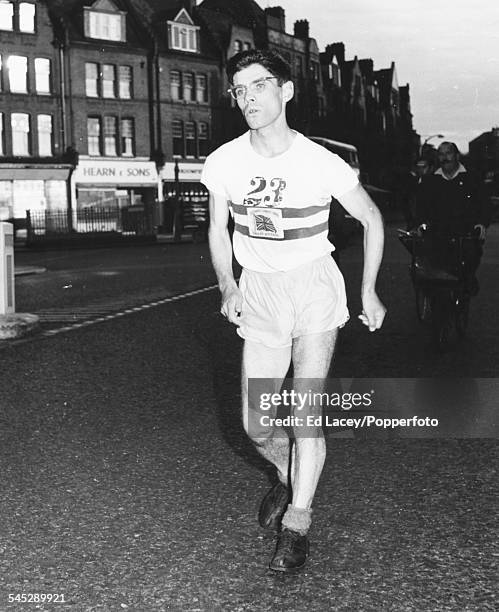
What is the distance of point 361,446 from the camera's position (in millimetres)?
5629

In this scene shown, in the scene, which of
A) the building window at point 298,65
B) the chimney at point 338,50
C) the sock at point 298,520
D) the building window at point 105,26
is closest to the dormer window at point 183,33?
the building window at point 105,26

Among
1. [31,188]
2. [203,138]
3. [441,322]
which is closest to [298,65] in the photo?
[203,138]

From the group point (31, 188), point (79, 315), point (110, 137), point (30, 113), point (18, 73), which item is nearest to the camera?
point (79, 315)

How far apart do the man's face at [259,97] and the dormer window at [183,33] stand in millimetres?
52772

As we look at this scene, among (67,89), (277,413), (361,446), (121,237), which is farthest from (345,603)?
(67,89)

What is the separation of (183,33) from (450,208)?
49.0 m

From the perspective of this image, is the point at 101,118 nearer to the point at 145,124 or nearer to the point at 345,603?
the point at 145,124

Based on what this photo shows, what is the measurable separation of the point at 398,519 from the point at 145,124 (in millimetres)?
50383

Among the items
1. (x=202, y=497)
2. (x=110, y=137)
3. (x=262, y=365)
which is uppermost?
(x=110, y=137)

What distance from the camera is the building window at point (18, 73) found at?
46969 mm

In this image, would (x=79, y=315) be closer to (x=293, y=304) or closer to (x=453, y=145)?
(x=453, y=145)

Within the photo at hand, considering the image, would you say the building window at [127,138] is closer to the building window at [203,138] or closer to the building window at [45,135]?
the building window at [45,135]

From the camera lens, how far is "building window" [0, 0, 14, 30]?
46750mm

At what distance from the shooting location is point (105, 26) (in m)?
51.2
